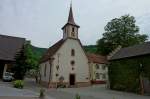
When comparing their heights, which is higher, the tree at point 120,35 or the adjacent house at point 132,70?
the tree at point 120,35

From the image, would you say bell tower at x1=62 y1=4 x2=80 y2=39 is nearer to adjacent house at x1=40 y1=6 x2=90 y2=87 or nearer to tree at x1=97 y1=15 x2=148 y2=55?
adjacent house at x1=40 y1=6 x2=90 y2=87

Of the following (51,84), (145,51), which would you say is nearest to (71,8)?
(51,84)

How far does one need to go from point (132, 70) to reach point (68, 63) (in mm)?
13489

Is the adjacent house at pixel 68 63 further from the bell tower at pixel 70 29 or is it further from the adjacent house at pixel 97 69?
the adjacent house at pixel 97 69

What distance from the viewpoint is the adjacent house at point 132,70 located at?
2670 centimetres

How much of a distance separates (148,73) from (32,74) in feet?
176

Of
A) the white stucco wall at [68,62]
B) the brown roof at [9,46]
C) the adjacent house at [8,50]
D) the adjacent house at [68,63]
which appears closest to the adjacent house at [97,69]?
the white stucco wall at [68,62]

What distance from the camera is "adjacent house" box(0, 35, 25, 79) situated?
37719 millimetres

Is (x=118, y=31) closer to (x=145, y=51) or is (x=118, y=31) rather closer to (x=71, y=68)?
(x=71, y=68)

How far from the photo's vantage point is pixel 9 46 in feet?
137

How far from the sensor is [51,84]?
3591 centimetres

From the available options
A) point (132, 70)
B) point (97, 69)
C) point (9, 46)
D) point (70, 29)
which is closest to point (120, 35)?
point (97, 69)

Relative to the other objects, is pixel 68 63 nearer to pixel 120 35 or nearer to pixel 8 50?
pixel 8 50

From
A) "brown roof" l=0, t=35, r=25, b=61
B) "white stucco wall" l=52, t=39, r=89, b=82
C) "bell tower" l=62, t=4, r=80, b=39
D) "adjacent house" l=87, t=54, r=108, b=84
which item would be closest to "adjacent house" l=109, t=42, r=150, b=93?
"white stucco wall" l=52, t=39, r=89, b=82
